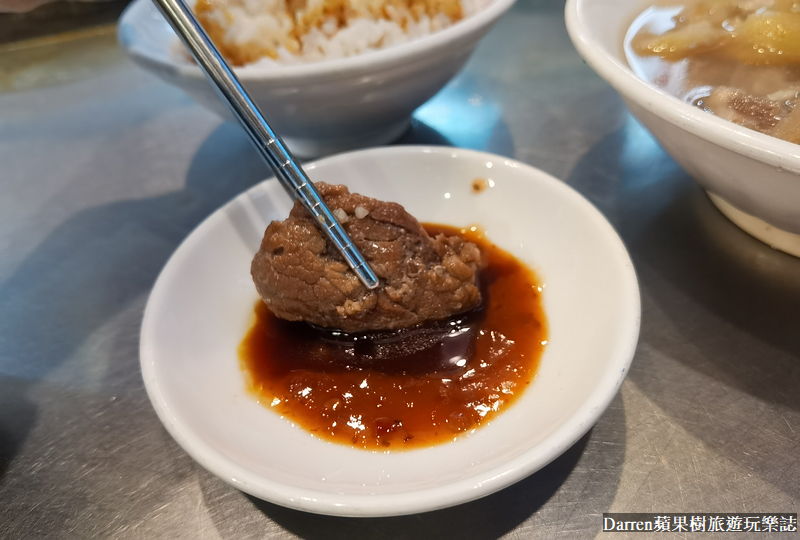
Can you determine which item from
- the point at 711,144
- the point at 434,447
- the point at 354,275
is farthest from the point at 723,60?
the point at 434,447

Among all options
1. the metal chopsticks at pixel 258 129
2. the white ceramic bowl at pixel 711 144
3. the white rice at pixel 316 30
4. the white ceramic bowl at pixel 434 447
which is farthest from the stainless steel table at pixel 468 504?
the metal chopsticks at pixel 258 129

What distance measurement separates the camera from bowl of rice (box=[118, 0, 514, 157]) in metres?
1.63

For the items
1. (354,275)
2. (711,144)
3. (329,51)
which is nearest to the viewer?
(711,144)

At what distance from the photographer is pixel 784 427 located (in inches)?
45.4

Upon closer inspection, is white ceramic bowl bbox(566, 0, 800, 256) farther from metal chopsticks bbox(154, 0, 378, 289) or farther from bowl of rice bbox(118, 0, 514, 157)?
metal chopsticks bbox(154, 0, 378, 289)

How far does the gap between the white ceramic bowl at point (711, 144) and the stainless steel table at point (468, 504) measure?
0.31 metres

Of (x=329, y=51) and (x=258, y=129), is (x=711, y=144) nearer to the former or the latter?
(x=258, y=129)

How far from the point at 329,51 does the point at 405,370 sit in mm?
1189

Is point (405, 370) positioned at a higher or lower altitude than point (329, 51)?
lower

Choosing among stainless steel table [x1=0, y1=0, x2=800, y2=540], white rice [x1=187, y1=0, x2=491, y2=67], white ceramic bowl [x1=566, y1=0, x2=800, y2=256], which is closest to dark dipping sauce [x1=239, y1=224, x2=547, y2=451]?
stainless steel table [x1=0, y1=0, x2=800, y2=540]

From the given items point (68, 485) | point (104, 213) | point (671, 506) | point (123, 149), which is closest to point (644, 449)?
point (671, 506)

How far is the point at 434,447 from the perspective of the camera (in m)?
1.09

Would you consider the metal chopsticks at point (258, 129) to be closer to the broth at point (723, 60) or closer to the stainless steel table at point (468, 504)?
the stainless steel table at point (468, 504)

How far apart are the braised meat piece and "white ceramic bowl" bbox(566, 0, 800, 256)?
0.57 meters
